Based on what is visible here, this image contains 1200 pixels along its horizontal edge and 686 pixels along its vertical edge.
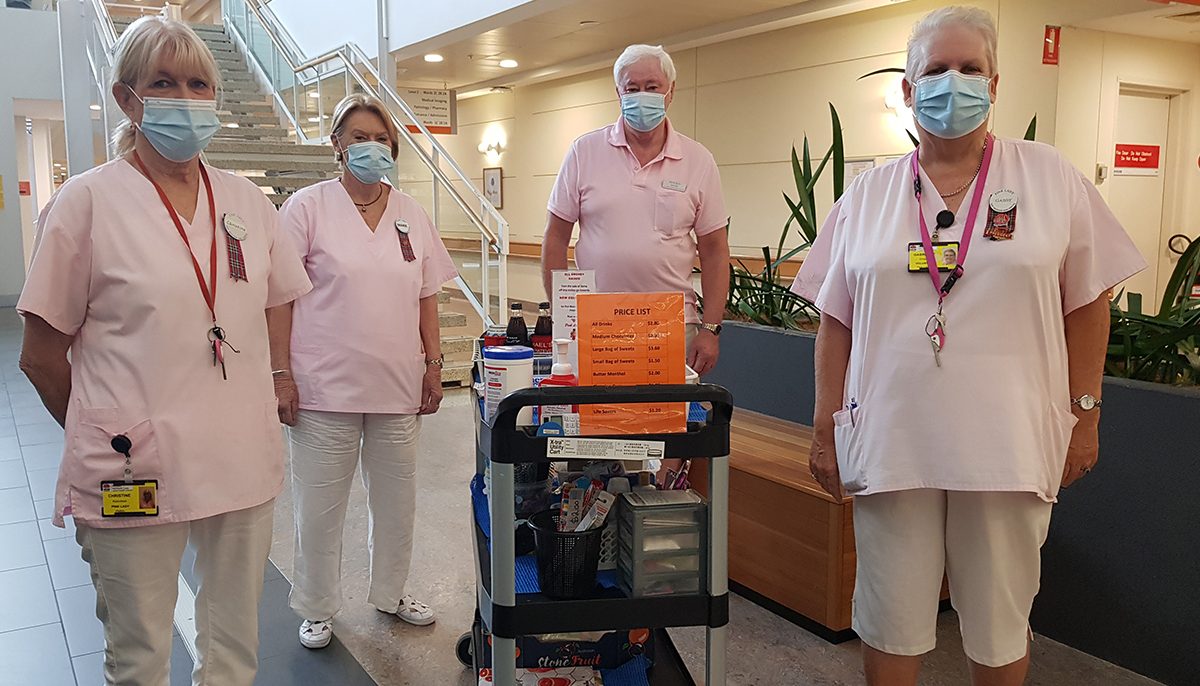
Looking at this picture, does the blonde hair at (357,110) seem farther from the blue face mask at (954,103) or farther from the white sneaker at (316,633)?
the blue face mask at (954,103)

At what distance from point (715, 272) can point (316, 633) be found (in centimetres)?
163

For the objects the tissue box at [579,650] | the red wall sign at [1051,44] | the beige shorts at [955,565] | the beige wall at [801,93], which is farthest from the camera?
the beige wall at [801,93]

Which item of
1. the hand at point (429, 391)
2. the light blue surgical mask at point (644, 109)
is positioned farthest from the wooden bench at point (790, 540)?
the light blue surgical mask at point (644, 109)

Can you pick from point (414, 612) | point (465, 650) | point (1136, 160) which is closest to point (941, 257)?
point (465, 650)

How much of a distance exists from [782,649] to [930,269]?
4.82 feet

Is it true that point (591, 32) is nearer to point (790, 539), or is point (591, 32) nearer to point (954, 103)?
point (790, 539)

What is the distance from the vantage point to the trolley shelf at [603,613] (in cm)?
168

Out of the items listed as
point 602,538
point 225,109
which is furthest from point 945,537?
point 225,109

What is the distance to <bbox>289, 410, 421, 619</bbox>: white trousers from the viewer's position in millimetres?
2623

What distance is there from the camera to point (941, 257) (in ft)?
5.57

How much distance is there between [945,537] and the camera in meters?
1.79

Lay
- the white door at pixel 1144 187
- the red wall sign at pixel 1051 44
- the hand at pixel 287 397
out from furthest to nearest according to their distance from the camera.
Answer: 1. the white door at pixel 1144 187
2. the red wall sign at pixel 1051 44
3. the hand at pixel 287 397

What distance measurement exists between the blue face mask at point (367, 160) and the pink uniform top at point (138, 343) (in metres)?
0.79

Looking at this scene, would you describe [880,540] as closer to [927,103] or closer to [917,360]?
[917,360]
